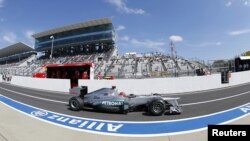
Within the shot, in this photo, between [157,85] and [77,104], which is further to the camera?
[157,85]

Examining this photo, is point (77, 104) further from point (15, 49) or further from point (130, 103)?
point (15, 49)

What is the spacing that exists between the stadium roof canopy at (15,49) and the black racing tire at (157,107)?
90794 millimetres

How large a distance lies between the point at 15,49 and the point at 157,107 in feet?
334

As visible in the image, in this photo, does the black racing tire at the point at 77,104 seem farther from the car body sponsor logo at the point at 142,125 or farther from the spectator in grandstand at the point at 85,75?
the spectator in grandstand at the point at 85,75

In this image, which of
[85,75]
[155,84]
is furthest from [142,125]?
[85,75]

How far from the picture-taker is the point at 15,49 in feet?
322

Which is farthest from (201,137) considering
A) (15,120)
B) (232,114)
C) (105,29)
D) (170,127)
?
(105,29)

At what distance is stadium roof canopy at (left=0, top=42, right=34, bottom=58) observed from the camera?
9145 centimetres

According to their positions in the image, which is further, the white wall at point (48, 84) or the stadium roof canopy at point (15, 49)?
the stadium roof canopy at point (15, 49)

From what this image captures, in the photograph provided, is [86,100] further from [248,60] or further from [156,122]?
[248,60]

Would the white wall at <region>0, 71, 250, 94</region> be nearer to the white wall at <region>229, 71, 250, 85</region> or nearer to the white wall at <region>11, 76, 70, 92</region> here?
the white wall at <region>11, 76, 70, 92</region>

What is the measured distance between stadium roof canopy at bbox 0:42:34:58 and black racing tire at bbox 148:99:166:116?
90.8 meters

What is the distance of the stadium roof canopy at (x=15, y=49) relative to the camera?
91.4 metres

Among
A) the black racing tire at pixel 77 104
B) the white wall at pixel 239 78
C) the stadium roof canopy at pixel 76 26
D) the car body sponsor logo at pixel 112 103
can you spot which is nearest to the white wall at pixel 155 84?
the white wall at pixel 239 78
